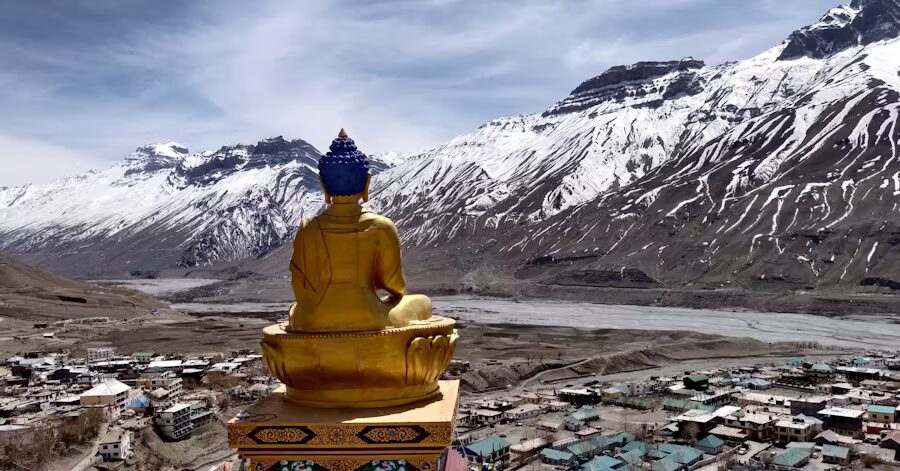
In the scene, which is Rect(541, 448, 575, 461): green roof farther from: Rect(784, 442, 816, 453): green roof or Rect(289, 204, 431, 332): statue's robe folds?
Rect(289, 204, 431, 332): statue's robe folds

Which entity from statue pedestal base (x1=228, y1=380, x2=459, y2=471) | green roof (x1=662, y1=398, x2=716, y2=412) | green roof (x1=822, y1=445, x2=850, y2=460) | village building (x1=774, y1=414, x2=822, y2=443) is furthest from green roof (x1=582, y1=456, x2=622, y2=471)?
statue pedestal base (x1=228, y1=380, x2=459, y2=471)

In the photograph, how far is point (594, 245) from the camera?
129 m

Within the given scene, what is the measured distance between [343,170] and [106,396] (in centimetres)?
3575

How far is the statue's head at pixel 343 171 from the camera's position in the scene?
6.10m

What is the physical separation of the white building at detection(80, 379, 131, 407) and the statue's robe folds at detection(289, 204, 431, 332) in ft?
114

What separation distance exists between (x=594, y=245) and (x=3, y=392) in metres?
100

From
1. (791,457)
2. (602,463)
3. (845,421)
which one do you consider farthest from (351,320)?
(845,421)

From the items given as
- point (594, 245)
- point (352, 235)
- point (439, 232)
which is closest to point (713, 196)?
point (594, 245)

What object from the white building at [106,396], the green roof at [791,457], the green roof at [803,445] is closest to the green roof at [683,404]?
the green roof at [803,445]

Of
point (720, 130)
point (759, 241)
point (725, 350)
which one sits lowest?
point (725, 350)

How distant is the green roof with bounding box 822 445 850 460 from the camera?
3058 centimetres

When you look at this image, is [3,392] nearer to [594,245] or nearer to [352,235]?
[352,235]

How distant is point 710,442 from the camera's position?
33031 mm

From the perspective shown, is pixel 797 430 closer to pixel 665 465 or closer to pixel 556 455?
pixel 665 465
